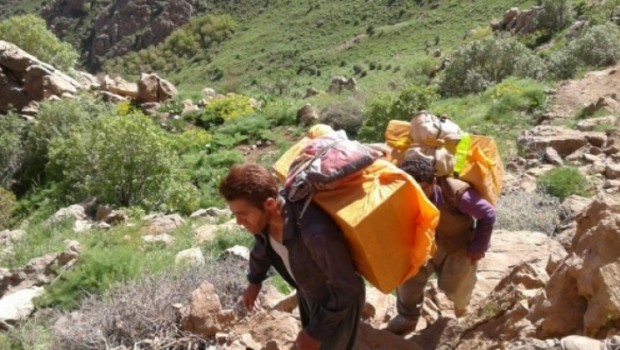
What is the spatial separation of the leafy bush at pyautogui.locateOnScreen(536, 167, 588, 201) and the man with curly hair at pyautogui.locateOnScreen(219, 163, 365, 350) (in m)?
4.72

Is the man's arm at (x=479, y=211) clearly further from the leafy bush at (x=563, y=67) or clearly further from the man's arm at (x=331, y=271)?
the leafy bush at (x=563, y=67)

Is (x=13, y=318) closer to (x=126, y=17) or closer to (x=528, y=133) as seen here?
(x=528, y=133)

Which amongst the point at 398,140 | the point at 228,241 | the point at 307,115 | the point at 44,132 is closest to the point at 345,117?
the point at 307,115

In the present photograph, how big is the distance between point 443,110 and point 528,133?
15.1ft

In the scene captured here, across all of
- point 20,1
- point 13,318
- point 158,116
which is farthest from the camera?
point 20,1

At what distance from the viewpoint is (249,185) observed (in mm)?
2264

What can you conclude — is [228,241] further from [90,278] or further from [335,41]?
[335,41]

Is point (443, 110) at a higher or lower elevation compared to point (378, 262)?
lower

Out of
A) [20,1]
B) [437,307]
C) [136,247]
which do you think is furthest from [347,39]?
[20,1]

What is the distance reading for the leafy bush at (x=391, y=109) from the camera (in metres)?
13.5

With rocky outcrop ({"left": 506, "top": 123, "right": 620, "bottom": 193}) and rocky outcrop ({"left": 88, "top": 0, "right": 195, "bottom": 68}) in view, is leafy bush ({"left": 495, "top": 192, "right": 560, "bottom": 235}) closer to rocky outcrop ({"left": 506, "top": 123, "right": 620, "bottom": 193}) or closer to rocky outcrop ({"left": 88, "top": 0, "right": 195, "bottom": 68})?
rocky outcrop ({"left": 506, "top": 123, "right": 620, "bottom": 193})

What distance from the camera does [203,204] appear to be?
11.4 m

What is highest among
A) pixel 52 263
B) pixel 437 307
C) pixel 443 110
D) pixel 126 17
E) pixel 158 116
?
pixel 437 307

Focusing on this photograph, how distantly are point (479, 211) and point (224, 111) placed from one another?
51.8 feet
